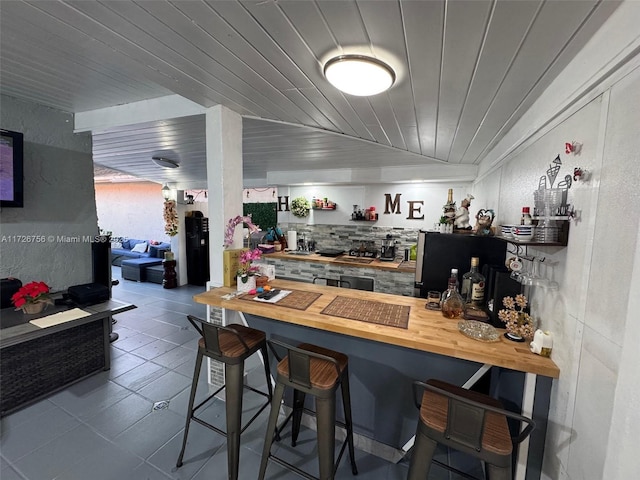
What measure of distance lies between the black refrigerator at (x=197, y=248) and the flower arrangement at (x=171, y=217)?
0.74 ft

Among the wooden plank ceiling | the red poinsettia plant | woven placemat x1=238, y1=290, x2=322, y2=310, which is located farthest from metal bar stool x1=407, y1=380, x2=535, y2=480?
the red poinsettia plant

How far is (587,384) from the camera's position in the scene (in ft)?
3.07

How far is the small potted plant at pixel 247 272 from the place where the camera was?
197 cm

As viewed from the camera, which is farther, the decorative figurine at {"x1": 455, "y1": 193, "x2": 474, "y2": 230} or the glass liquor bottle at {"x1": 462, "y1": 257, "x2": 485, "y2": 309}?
the decorative figurine at {"x1": 455, "y1": 193, "x2": 474, "y2": 230}

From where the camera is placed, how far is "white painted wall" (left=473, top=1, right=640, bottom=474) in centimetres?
76

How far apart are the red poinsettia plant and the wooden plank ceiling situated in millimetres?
1567

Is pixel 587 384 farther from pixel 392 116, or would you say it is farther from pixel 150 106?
pixel 150 106

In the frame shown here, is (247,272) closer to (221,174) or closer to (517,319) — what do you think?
(221,174)

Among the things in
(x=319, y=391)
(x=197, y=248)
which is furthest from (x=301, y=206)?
(x=319, y=391)

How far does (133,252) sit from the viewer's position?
7148 mm

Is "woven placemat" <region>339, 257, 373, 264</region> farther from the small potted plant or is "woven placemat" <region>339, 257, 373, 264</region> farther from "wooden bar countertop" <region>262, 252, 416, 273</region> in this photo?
the small potted plant

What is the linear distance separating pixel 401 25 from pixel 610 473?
1577 mm

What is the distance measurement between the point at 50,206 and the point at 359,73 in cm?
309

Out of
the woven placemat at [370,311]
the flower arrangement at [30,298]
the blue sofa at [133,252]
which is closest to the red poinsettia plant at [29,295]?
the flower arrangement at [30,298]
